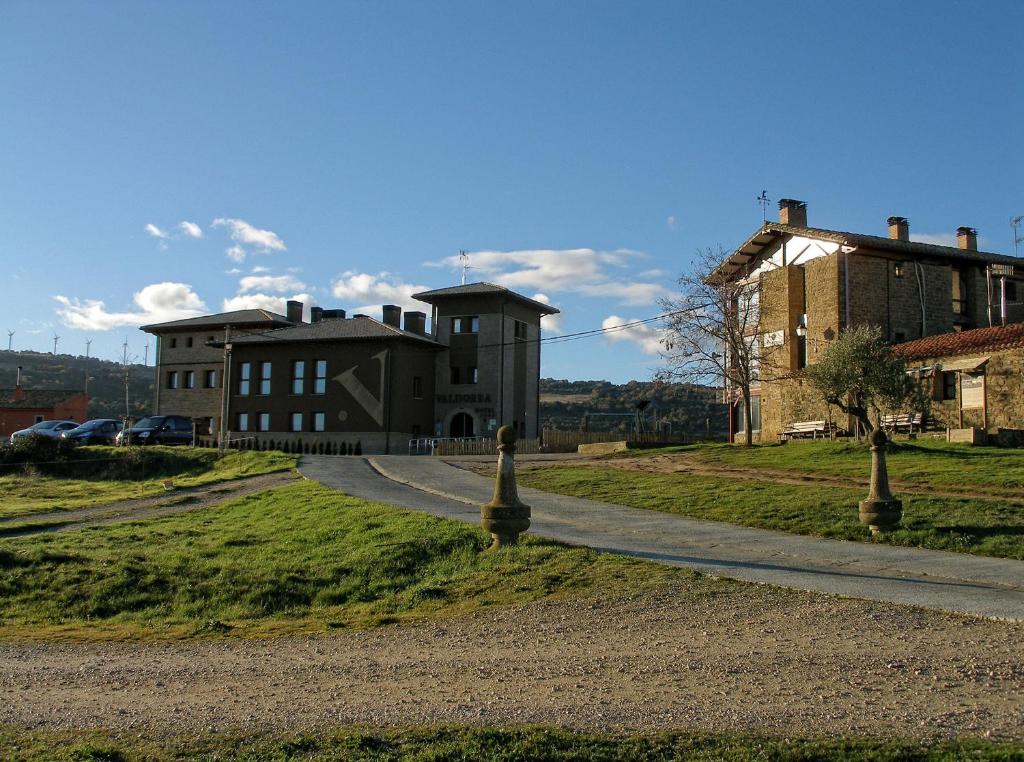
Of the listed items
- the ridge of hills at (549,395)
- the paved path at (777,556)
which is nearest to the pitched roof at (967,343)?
the paved path at (777,556)

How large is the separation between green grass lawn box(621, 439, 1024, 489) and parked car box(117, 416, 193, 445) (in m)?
24.2

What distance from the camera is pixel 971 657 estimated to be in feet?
23.7

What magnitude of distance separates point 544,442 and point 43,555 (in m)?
28.3

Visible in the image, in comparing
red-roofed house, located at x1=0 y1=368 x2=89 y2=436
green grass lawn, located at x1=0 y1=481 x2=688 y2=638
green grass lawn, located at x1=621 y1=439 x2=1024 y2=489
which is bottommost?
green grass lawn, located at x1=0 y1=481 x2=688 y2=638

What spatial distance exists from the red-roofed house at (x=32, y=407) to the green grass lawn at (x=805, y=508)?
54.2 m

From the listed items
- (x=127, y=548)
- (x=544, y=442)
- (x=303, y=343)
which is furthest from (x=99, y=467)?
(x=127, y=548)

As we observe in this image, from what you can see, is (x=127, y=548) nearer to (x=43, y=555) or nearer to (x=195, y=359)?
(x=43, y=555)

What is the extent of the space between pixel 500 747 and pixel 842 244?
34090 mm

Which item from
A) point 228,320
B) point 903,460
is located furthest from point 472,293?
point 903,460

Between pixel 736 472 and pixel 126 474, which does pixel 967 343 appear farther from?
pixel 126 474

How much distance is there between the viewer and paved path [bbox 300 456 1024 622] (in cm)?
992

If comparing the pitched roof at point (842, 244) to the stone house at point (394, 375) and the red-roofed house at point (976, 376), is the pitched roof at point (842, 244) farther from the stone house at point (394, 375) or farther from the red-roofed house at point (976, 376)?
the stone house at point (394, 375)

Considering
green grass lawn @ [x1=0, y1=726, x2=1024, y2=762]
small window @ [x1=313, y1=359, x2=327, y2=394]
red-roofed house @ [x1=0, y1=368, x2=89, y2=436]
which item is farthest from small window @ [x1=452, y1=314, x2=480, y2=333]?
green grass lawn @ [x1=0, y1=726, x2=1024, y2=762]

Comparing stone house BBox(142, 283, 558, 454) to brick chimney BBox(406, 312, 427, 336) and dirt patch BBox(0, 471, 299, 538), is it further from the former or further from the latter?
dirt patch BBox(0, 471, 299, 538)
